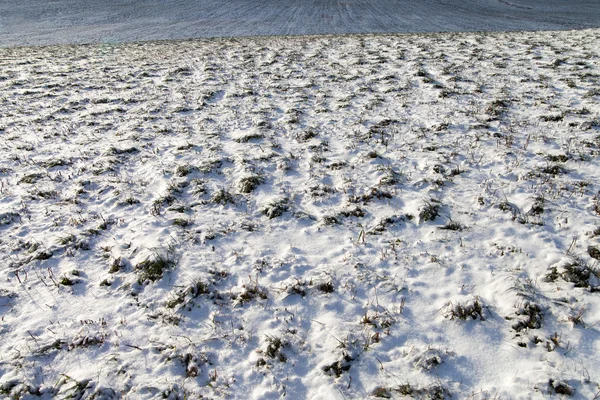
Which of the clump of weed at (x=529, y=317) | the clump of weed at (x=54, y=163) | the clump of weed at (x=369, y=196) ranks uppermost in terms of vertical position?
the clump of weed at (x=54, y=163)

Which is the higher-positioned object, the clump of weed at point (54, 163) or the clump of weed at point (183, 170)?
the clump of weed at point (54, 163)

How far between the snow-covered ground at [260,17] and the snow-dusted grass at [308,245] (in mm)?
18983

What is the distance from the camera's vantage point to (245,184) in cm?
714

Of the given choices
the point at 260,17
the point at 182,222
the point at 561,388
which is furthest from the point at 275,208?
the point at 260,17

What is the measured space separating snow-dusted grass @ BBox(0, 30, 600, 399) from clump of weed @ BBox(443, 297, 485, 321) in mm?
19

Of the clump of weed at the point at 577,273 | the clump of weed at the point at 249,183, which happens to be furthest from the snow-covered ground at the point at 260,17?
the clump of weed at the point at 577,273

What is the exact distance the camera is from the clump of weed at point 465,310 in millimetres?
4340

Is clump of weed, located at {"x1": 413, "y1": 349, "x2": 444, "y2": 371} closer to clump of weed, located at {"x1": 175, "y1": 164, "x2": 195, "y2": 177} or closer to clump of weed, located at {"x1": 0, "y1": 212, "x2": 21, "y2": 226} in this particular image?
clump of weed, located at {"x1": 175, "y1": 164, "x2": 195, "y2": 177}

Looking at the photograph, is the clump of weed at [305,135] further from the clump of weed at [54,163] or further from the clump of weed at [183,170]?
the clump of weed at [54,163]

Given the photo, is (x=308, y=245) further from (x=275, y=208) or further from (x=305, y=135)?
(x=305, y=135)

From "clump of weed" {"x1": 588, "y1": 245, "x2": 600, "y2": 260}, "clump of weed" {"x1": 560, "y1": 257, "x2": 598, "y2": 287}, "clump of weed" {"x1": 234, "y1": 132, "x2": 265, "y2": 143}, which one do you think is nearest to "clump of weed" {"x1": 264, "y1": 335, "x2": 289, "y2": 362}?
"clump of weed" {"x1": 560, "y1": 257, "x2": 598, "y2": 287}

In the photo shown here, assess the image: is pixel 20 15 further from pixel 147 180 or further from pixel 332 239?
pixel 332 239

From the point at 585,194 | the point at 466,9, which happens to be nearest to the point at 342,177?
the point at 585,194

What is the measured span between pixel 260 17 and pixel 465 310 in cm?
3687
